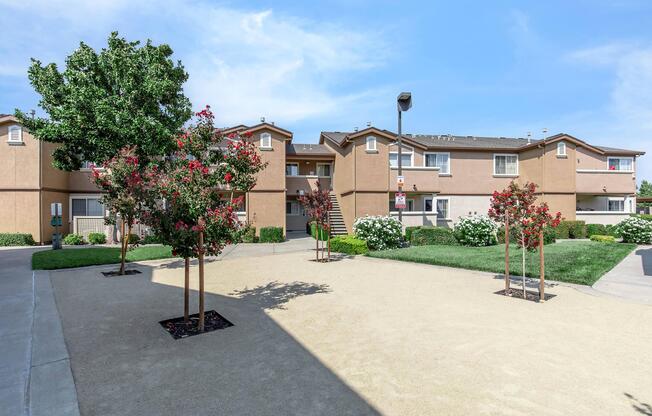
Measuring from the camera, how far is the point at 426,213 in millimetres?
23547

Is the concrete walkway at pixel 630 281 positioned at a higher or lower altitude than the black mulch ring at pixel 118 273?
higher

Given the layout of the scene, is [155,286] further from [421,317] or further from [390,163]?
[390,163]

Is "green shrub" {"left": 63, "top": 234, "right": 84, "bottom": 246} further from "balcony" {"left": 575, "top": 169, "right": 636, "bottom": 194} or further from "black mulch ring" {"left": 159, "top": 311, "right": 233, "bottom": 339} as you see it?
"balcony" {"left": 575, "top": 169, "right": 636, "bottom": 194}

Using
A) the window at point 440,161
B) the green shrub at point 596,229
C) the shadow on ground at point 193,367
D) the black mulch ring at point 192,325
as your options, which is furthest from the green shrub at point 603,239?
the black mulch ring at point 192,325

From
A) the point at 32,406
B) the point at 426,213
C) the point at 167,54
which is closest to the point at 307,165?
the point at 426,213

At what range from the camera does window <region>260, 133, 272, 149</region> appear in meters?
24.1

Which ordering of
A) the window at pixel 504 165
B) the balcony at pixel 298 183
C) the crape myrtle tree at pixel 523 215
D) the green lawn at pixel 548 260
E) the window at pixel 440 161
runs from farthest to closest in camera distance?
the balcony at pixel 298 183 < the window at pixel 504 165 < the window at pixel 440 161 < the green lawn at pixel 548 260 < the crape myrtle tree at pixel 523 215

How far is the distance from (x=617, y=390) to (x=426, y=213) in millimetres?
19848

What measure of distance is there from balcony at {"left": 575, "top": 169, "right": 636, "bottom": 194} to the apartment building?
8cm

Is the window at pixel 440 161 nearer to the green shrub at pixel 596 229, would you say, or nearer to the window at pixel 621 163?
the green shrub at pixel 596 229

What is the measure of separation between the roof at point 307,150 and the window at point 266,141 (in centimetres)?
437

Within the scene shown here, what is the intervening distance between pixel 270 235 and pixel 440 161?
15119 millimetres

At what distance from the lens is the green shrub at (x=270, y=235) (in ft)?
75.5

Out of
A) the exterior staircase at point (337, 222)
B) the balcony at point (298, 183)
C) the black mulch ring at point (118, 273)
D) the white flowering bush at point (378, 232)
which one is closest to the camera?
the black mulch ring at point (118, 273)
